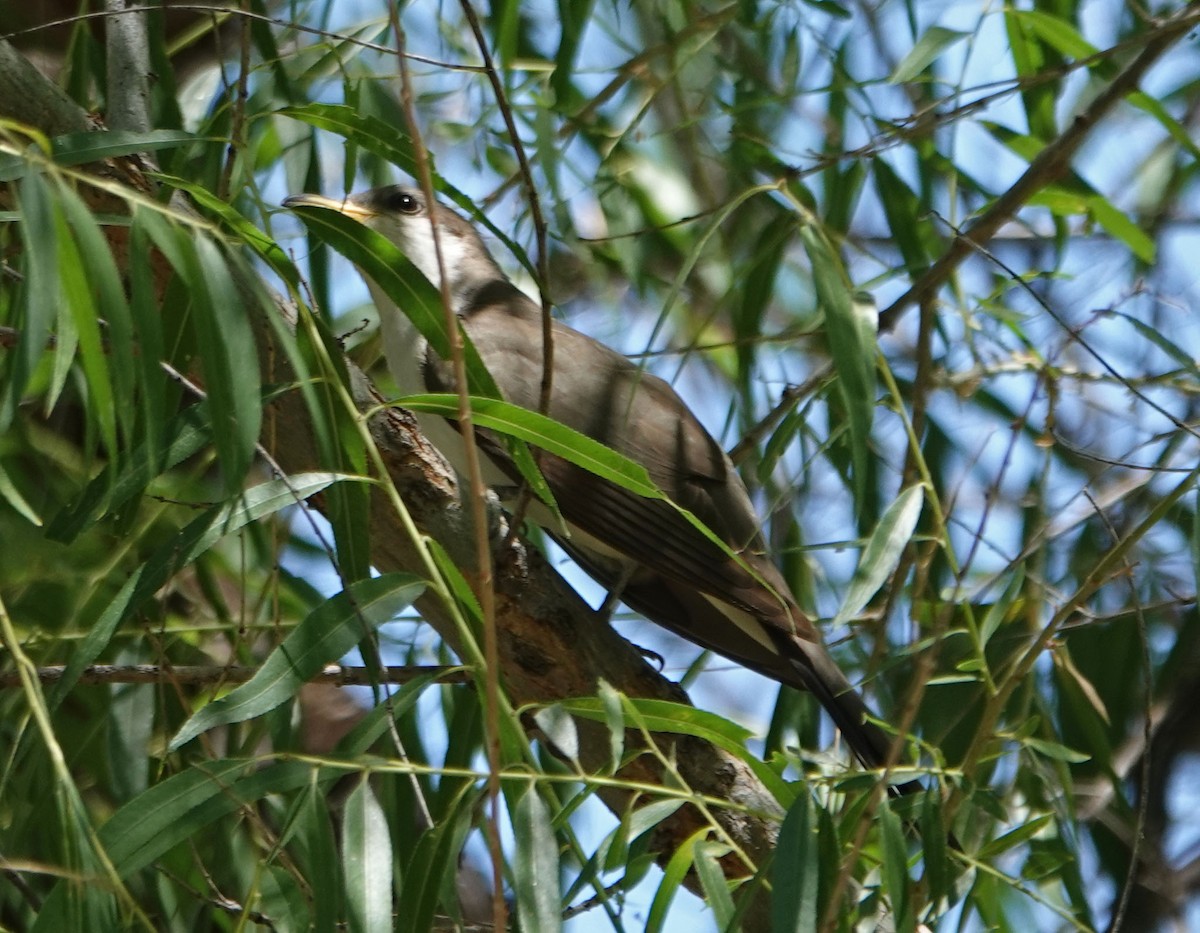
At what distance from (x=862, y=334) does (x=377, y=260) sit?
0.58 metres

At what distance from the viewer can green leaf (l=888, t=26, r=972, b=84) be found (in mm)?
2279

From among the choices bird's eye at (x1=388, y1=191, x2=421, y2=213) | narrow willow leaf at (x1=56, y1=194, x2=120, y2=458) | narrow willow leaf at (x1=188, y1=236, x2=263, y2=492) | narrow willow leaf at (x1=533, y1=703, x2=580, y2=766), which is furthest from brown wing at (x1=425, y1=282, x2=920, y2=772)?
narrow willow leaf at (x1=56, y1=194, x2=120, y2=458)

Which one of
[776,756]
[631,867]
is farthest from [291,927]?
[776,756]

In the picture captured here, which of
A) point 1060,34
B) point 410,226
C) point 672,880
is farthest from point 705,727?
point 410,226

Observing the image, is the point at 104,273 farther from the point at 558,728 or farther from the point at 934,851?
the point at 934,851

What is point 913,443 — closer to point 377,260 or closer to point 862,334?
point 862,334

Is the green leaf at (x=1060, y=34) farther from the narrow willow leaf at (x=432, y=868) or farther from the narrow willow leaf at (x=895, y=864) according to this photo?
the narrow willow leaf at (x=432, y=868)

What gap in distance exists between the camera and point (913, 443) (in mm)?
1719

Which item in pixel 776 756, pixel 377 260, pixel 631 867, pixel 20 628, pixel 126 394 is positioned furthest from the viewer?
pixel 20 628

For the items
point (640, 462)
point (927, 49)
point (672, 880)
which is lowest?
point (672, 880)

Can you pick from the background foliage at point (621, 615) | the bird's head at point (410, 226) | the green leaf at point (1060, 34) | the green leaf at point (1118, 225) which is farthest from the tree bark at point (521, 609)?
the bird's head at point (410, 226)

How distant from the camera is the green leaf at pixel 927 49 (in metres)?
2.28

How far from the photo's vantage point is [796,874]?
1467 millimetres

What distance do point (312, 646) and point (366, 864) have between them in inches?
8.3
